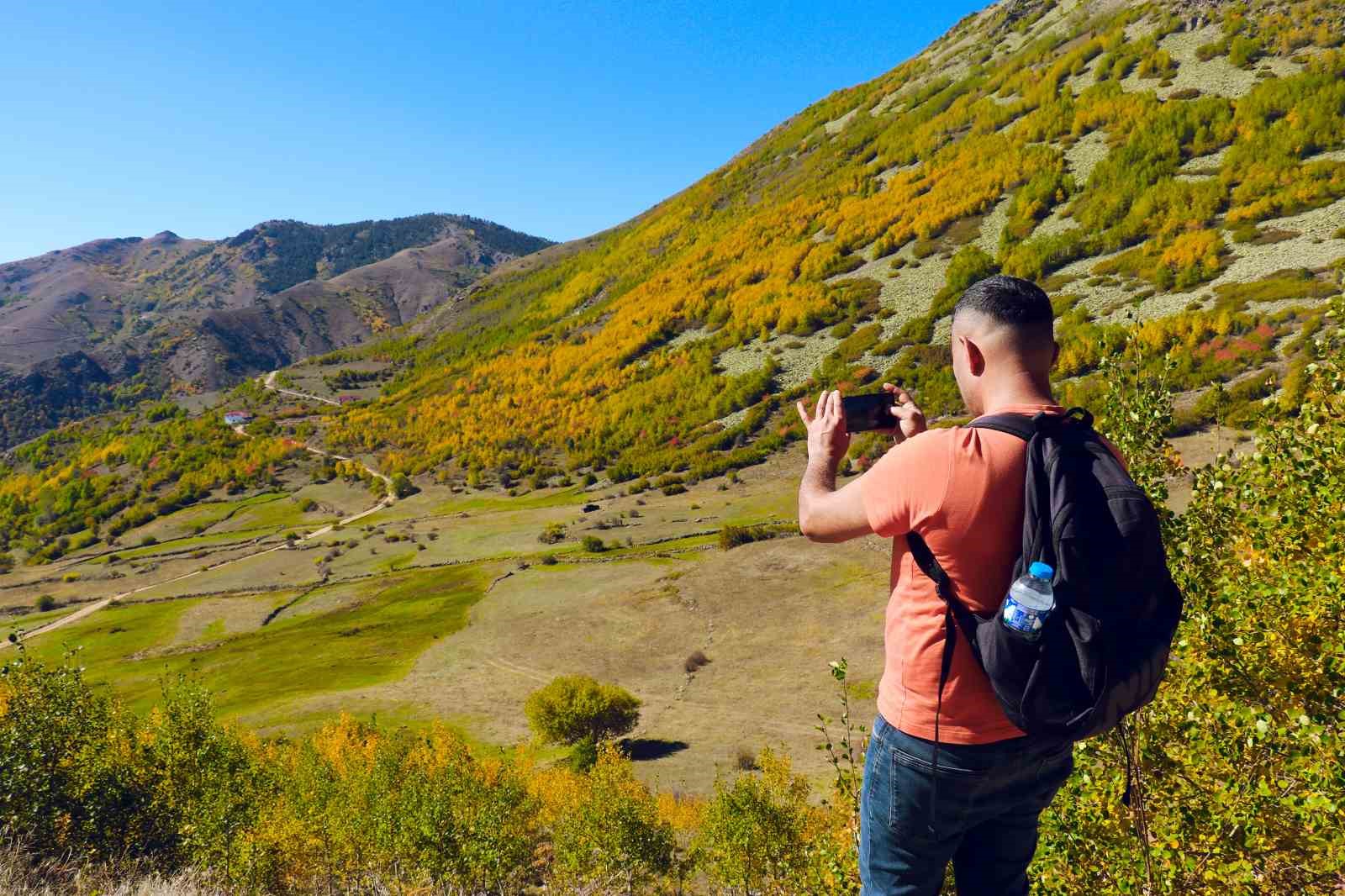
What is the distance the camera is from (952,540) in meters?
2.65

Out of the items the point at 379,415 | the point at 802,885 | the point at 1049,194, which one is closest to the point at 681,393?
the point at 1049,194

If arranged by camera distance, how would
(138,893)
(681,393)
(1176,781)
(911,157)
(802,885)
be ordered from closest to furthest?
(1176,781)
(138,893)
(802,885)
(681,393)
(911,157)

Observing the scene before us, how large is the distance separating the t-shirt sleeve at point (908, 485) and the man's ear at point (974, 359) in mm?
520

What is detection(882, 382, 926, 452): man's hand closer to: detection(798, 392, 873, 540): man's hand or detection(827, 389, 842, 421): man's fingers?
detection(827, 389, 842, 421): man's fingers

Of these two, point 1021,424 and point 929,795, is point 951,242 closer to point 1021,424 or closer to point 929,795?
point 1021,424

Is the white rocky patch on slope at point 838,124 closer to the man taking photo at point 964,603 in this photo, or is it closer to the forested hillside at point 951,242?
the forested hillside at point 951,242

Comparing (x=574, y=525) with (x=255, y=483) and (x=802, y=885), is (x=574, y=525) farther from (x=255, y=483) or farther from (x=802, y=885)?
(x=255, y=483)

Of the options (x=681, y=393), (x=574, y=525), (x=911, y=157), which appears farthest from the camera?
(x=911, y=157)

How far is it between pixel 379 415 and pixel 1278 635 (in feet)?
509

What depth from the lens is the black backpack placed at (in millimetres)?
2434

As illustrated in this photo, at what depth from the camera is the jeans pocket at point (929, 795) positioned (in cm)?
291

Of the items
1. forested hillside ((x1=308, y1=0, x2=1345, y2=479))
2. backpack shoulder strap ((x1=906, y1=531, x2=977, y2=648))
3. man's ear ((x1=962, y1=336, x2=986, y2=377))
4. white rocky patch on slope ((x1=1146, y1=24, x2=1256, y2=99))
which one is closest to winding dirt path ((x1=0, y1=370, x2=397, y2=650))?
forested hillside ((x1=308, y1=0, x2=1345, y2=479))

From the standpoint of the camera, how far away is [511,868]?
23.5 metres

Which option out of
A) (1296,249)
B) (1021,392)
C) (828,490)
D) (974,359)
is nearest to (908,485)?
(828,490)
